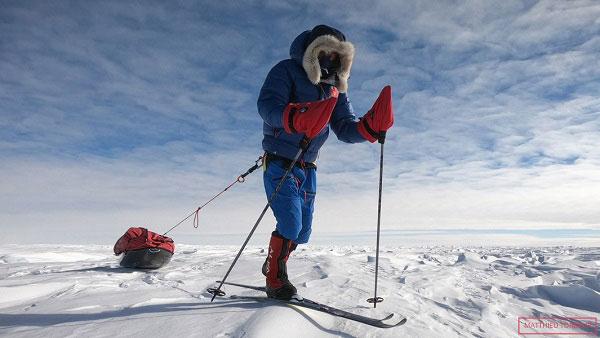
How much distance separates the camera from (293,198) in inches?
113

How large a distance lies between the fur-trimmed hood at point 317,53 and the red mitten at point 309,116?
24.4 inches

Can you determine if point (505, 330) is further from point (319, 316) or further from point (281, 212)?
point (281, 212)

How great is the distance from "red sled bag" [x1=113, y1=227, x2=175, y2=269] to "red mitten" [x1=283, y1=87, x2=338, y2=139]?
146 inches

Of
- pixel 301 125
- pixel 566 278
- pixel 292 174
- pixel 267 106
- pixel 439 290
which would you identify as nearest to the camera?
pixel 301 125

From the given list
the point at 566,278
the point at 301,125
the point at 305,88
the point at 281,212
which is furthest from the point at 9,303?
the point at 566,278

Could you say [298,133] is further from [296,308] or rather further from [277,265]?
[296,308]

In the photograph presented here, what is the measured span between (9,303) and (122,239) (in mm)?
2590

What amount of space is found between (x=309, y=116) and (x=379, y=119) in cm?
74

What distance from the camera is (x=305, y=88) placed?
3.06 meters

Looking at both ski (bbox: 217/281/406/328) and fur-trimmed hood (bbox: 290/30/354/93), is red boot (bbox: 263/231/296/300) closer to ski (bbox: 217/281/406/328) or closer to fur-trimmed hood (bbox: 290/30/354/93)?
ski (bbox: 217/281/406/328)

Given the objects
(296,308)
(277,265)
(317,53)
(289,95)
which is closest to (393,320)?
(296,308)

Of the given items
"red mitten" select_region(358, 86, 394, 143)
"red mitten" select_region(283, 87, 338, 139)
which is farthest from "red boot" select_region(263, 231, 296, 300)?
"red mitten" select_region(358, 86, 394, 143)

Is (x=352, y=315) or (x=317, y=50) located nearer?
(x=352, y=315)

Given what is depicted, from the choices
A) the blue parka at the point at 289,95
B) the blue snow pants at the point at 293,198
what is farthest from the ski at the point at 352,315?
the blue parka at the point at 289,95
